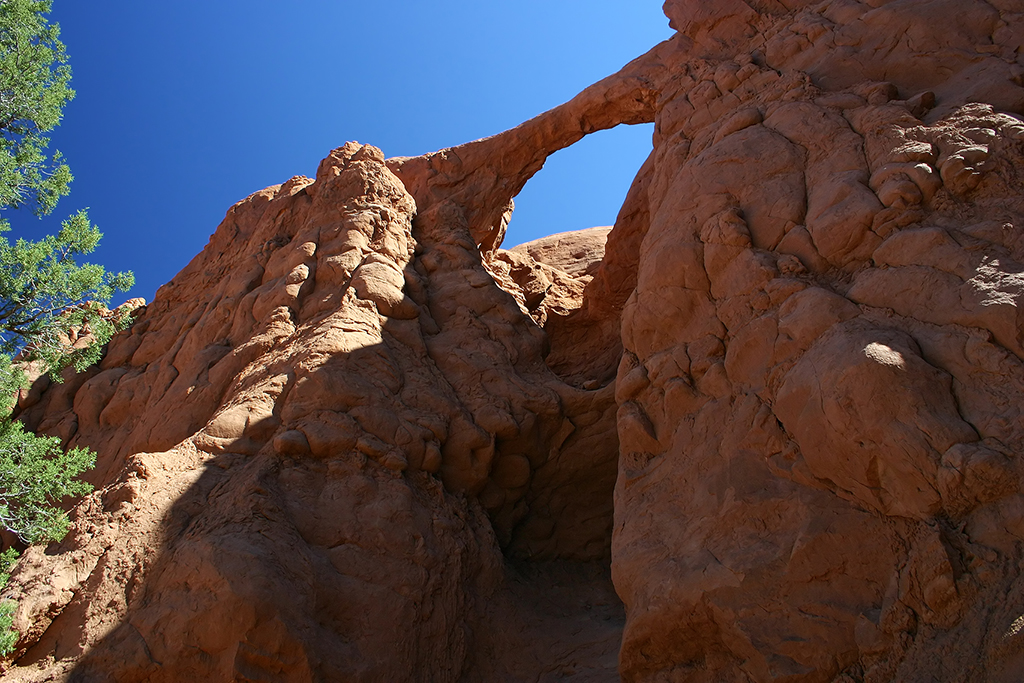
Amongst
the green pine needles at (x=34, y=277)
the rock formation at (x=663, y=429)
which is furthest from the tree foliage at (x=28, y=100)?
the rock formation at (x=663, y=429)

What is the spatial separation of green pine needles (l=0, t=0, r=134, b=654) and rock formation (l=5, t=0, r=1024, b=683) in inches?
22.0

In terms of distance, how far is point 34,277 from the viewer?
682cm

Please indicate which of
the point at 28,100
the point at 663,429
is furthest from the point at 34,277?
the point at 663,429

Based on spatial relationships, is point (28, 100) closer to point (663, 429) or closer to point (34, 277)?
point (34, 277)

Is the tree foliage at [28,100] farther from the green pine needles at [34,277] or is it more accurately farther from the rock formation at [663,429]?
the rock formation at [663,429]

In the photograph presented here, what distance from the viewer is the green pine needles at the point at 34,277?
6586 mm

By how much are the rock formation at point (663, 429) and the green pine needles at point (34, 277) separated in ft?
1.84

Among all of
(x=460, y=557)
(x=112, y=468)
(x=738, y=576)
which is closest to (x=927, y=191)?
(x=738, y=576)

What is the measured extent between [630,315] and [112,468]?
285 inches

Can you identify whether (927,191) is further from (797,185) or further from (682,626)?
(682,626)

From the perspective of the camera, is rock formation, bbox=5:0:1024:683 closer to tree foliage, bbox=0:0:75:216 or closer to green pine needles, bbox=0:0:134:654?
green pine needles, bbox=0:0:134:654

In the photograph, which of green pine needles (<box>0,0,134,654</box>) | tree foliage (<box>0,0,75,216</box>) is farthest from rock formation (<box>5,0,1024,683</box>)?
tree foliage (<box>0,0,75,216</box>)

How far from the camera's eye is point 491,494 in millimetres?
9586

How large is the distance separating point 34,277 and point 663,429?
6.37m
